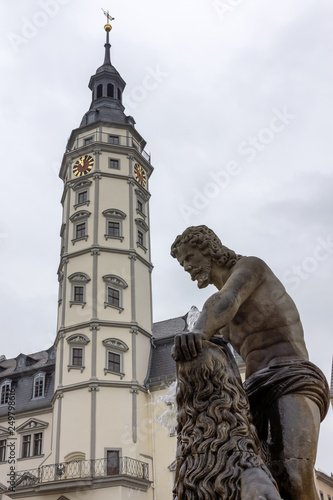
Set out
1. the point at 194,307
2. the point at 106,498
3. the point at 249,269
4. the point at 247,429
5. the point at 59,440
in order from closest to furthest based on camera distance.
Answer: the point at 247,429, the point at 249,269, the point at 106,498, the point at 59,440, the point at 194,307

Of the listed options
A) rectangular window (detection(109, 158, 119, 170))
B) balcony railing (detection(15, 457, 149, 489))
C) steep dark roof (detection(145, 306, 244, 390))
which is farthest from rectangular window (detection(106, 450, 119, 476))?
rectangular window (detection(109, 158, 119, 170))

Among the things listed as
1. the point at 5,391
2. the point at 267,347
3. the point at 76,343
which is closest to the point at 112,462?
the point at 76,343

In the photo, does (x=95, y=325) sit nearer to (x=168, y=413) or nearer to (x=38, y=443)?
(x=168, y=413)

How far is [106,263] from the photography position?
1248 inches

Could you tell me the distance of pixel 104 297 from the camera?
100 feet

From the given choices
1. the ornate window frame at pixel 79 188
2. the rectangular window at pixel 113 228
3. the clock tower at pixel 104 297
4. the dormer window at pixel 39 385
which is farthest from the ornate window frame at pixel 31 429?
the ornate window frame at pixel 79 188

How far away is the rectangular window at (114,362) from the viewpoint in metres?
29.0

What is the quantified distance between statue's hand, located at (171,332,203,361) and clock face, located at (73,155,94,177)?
1311 inches

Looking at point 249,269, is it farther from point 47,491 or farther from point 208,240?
point 47,491

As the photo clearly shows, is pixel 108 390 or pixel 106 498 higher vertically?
pixel 108 390

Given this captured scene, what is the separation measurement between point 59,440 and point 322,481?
18.1 m

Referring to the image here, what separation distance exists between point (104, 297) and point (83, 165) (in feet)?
31.3

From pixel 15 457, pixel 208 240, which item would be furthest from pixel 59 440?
pixel 208 240

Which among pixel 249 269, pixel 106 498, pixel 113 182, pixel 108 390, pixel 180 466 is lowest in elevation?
pixel 180 466
